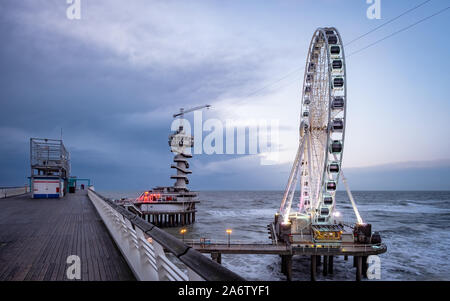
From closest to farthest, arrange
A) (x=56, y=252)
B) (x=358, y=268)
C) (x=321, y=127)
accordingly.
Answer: (x=56, y=252) < (x=358, y=268) < (x=321, y=127)

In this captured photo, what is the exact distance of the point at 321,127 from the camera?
31.9 m

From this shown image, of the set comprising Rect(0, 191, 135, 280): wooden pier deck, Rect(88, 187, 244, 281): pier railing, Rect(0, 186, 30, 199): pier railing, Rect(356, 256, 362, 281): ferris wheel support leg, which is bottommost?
Rect(356, 256, 362, 281): ferris wheel support leg

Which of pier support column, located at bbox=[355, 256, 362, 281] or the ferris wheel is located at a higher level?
the ferris wheel

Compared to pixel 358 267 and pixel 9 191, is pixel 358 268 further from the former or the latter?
pixel 9 191

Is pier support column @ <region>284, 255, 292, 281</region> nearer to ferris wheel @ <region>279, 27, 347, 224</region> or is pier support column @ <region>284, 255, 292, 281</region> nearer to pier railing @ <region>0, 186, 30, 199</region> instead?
ferris wheel @ <region>279, 27, 347, 224</region>

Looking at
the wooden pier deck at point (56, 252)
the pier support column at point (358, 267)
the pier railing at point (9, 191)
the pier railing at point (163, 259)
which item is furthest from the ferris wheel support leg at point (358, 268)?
the pier railing at point (9, 191)

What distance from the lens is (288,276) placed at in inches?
961

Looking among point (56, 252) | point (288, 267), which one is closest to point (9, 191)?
point (288, 267)

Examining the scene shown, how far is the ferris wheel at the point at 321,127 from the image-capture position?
2705 cm

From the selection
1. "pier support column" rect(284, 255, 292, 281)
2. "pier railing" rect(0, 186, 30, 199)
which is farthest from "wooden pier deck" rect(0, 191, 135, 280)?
"pier railing" rect(0, 186, 30, 199)

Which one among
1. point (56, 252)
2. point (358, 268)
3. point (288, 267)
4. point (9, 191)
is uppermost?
→ point (56, 252)

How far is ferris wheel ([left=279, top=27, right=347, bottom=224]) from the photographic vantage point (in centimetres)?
2705
